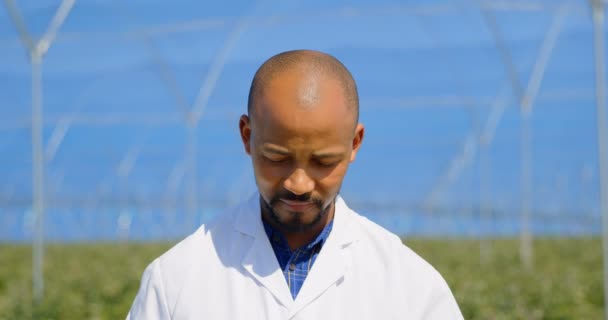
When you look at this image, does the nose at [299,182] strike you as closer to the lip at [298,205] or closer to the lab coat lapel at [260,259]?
the lip at [298,205]

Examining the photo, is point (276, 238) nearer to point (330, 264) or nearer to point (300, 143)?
point (330, 264)

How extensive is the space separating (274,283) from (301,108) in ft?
1.27

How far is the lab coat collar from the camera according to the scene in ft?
6.93

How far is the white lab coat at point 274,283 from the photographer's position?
2121 mm

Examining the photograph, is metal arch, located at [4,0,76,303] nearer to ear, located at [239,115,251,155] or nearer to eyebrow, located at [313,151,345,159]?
ear, located at [239,115,251,155]

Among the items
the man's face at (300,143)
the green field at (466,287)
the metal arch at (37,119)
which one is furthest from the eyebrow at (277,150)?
the metal arch at (37,119)

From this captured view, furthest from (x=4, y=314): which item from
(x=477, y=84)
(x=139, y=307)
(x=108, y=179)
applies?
(x=108, y=179)

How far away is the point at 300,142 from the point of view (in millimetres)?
2018

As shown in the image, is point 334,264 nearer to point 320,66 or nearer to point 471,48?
point 320,66

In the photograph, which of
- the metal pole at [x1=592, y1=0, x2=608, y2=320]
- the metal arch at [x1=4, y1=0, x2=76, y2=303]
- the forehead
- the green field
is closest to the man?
the forehead

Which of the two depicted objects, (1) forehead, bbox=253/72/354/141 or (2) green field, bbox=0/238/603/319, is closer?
(1) forehead, bbox=253/72/354/141

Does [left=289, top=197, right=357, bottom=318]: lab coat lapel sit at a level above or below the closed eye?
below

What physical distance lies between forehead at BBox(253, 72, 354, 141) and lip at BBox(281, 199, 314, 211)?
5.8 inches

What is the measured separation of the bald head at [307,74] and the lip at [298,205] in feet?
0.66
